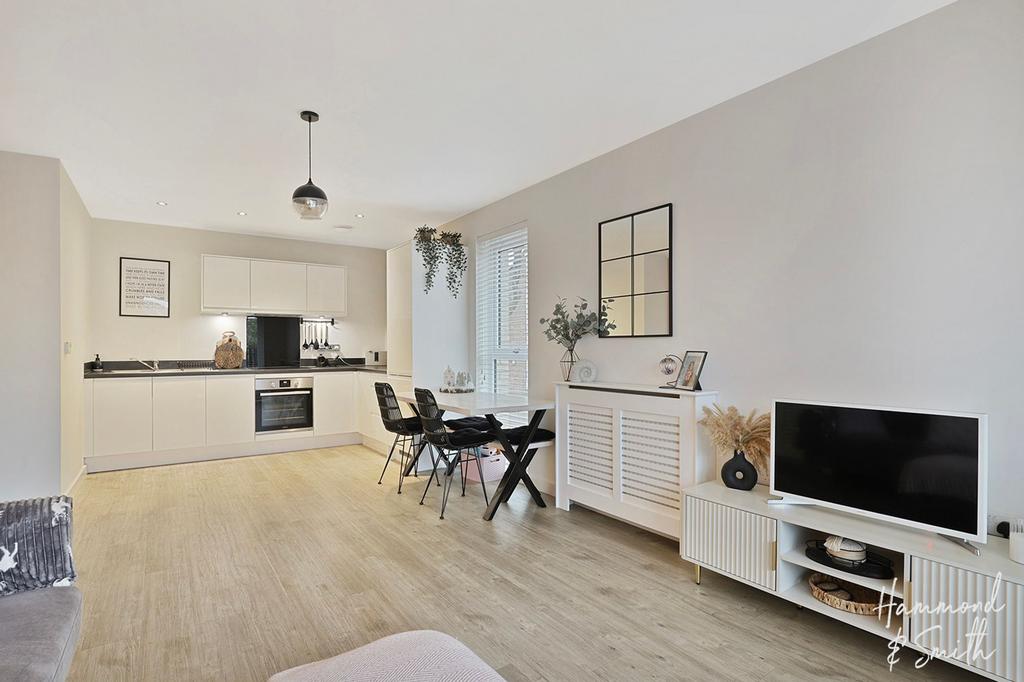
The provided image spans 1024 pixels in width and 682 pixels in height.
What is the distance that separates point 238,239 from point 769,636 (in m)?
6.78

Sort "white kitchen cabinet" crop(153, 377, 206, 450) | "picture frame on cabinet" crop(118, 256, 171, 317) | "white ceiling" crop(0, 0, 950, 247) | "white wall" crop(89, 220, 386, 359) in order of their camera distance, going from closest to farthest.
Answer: "white ceiling" crop(0, 0, 950, 247) → "white kitchen cabinet" crop(153, 377, 206, 450) → "white wall" crop(89, 220, 386, 359) → "picture frame on cabinet" crop(118, 256, 171, 317)

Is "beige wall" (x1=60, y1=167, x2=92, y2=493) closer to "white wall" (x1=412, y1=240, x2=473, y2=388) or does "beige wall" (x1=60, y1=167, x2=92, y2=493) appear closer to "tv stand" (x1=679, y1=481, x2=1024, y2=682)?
"white wall" (x1=412, y1=240, x2=473, y2=388)

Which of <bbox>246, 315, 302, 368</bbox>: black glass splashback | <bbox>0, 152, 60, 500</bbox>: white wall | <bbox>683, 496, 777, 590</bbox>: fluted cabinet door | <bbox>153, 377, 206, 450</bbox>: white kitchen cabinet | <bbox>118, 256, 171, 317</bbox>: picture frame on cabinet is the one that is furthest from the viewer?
<bbox>246, 315, 302, 368</bbox>: black glass splashback

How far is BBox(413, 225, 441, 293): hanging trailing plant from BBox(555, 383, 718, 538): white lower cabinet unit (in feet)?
7.15

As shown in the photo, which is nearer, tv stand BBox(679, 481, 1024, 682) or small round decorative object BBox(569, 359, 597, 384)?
tv stand BBox(679, 481, 1024, 682)

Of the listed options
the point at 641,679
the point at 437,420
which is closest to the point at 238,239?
the point at 437,420

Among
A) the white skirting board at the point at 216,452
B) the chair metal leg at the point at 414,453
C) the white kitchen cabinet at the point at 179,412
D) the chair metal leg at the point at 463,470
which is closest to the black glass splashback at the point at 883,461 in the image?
the chair metal leg at the point at 463,470

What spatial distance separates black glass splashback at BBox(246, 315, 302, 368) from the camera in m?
6.75

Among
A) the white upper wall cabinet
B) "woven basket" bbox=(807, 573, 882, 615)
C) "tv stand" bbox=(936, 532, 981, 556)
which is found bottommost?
"woven basket" bbox=(807, 573, 882, 615)

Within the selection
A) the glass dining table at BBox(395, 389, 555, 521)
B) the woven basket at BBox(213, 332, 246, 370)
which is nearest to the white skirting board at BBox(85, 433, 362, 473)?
the woven basket at BBox(213, 332, 246, 370)

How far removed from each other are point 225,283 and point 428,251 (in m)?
2.71

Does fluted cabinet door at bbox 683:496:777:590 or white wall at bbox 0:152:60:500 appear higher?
white wall at bbox 0:152:60:500

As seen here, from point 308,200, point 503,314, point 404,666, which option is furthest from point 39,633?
point 503,314

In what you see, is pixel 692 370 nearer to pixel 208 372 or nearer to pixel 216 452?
pixel 208 372
